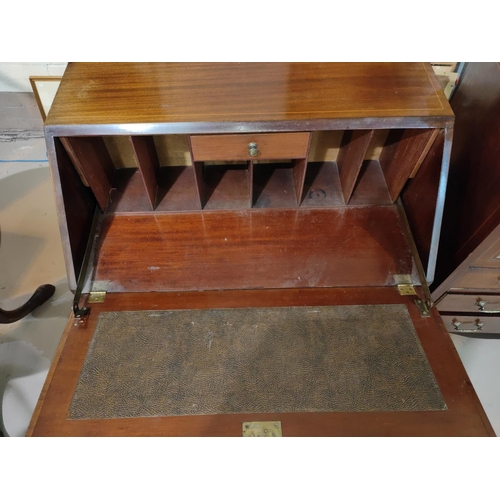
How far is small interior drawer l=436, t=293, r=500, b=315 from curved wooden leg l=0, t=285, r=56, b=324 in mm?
1597

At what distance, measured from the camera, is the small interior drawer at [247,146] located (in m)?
1.05

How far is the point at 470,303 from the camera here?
143 cm

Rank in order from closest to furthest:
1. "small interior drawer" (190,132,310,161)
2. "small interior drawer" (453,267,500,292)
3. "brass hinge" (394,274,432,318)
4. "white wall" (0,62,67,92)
→ "small interior drawer" (190,132,310,161) → "brass hinge" (394,274,432,318) → "small interior drawer" (453,267,500,292) → "white wall" (0,62,67,92)

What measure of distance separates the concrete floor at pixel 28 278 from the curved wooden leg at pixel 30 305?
0.05 meters

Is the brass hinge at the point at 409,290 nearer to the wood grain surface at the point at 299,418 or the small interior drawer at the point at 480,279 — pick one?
the wood grain surface at the point at 299,418

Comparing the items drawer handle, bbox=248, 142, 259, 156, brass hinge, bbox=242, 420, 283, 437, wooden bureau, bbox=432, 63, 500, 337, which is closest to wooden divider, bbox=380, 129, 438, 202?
wooden bureau, bbox=432, 63, 500, 337

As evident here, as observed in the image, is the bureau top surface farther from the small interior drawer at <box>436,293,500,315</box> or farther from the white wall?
the white wall

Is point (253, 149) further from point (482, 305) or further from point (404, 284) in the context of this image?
point (482, 305)

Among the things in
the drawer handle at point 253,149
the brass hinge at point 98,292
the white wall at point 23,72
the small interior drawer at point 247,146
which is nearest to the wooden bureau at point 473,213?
the small interior drawer at point 247,146

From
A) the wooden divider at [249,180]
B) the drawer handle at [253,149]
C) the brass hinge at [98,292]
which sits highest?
the drawer handle at [253,149]

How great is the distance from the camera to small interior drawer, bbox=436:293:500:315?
A: 4.61ft

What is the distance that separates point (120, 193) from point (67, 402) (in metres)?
0.66

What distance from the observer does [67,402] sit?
0.99 metres

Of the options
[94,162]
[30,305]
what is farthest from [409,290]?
[30,305]
